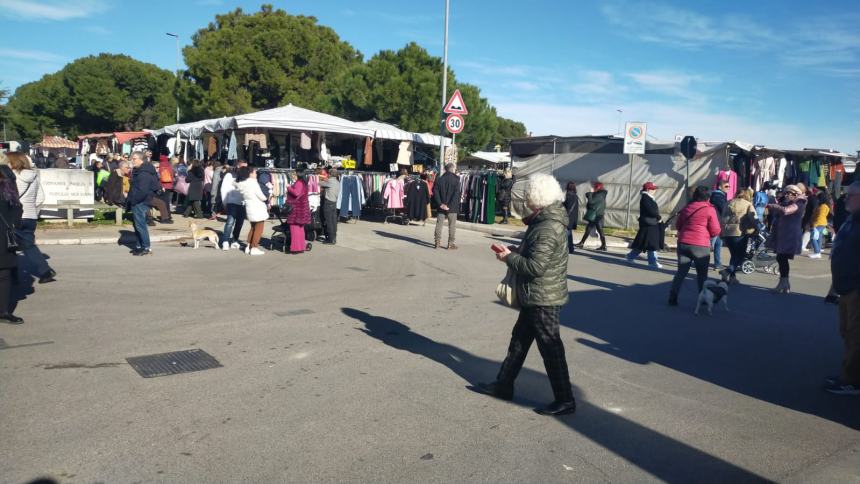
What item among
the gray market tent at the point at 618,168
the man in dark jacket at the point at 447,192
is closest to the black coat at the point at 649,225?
the man in dark jacket at the point at 447,192

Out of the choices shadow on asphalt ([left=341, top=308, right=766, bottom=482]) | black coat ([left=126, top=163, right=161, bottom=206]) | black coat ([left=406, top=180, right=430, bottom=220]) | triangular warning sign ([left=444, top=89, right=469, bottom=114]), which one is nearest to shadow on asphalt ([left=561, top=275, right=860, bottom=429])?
shadow on asphalt ([left=341, top=308, right=766, bottom=482])

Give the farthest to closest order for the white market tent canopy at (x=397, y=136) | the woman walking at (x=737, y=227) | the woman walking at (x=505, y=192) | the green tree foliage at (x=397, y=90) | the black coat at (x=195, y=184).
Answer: the green tree foliage at (x=397, y=90)
the white market tent canopy at (x=397, y=136)
the woman walking at (x=505, y=192)
the black coat at (x=195, y=184)
the woman walking at (x=737, y=227)

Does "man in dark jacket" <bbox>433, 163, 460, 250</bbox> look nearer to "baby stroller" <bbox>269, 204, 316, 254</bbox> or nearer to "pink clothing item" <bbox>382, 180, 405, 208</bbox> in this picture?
"baby stroller" <bbox>269, 204, 316, 254</bbox>

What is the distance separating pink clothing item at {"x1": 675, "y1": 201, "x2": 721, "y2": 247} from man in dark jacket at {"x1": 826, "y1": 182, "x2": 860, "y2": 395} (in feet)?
11.0

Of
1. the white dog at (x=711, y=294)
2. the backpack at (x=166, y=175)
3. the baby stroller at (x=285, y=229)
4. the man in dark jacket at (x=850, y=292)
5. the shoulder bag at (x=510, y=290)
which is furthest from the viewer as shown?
the backpack at (x=166, y=175)

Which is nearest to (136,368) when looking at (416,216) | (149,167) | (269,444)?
(269,444)

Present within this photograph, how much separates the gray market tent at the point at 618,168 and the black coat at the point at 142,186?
1181 cm

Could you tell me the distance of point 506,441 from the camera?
4453mm

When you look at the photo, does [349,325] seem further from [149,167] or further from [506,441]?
[149,167]

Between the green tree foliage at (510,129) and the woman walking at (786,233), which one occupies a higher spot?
the green tree foliage at (510,129)

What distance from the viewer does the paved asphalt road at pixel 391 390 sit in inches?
160

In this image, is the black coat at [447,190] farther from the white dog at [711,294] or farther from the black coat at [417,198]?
the white dog at [711,294]

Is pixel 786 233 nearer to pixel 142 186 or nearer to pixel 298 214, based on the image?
pixel 298 214

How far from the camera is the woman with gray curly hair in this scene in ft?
15.7
